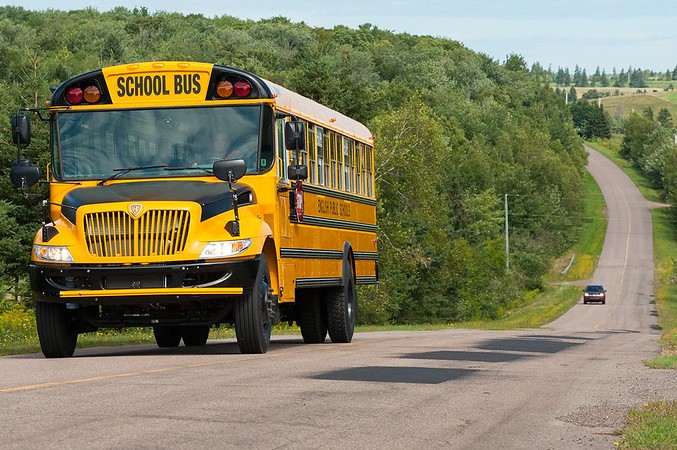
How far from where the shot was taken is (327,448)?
7.34m

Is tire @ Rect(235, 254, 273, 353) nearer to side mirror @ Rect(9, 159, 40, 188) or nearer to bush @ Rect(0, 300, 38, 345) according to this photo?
side mirror @ Rect(9, 159, 40, 188)

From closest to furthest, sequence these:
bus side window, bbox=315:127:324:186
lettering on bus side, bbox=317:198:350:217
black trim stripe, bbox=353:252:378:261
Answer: lettering on bus side, bbox=317:198:350:217 < bus side window, bbox=315:127:324:186 < black trim stripe, bbox=353:252:378:261

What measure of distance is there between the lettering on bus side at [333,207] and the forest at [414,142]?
196 inches

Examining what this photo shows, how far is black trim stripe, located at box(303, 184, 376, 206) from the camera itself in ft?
59.6

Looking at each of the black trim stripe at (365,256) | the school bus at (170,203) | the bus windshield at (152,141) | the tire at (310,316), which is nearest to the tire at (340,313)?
the tire at (310,316)

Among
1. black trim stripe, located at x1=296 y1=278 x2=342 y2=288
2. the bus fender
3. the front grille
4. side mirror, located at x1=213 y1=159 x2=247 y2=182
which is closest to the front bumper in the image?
the front grille

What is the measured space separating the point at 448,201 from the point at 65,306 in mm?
100658

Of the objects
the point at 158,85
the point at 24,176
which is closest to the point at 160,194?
the point at 24,176

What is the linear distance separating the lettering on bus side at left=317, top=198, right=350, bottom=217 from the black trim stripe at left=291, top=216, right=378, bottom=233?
0.39 feet

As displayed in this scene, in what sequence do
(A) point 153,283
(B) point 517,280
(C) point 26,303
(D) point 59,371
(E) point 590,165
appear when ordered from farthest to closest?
1. (E) point 590,165
2. (B) point 517,280
3. (C) point 26,303
4. (A) point 153,283
5. (D) point 59,371

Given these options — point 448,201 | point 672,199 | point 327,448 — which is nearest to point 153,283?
point 327,448

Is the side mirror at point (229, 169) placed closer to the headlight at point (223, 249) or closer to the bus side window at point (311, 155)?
the headlight at point (223, 249)

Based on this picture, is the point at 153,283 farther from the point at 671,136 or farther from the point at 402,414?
the point at 671,136

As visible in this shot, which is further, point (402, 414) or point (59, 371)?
point (59, 371)
